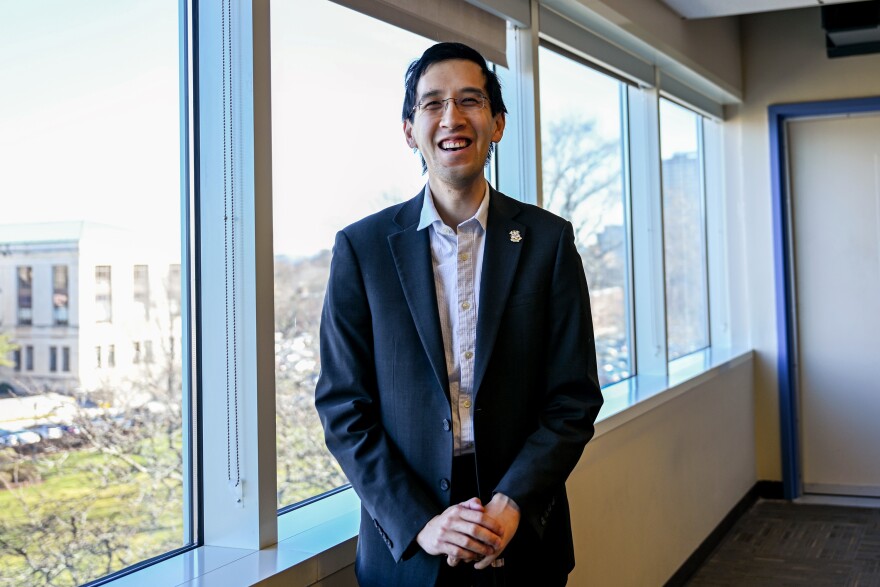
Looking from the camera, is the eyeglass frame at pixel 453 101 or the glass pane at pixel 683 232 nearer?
the eyeglass frame at pixel 453 101

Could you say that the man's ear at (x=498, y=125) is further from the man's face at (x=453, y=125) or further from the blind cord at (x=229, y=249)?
the blind cord at (x=229, y=249)

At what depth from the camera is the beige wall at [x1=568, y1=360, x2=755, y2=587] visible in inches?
132

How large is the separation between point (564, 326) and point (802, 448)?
192 inches

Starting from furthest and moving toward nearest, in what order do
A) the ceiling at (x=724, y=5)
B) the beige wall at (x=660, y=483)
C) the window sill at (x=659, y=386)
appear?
the ceiling at (x=724, y=5) → the window sill at (x=659, y=386) → the beige wall at (x=660, y=483)

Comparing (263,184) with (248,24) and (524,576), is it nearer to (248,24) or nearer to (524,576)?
(248,24)

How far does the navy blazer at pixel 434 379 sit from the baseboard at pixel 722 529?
2720mm

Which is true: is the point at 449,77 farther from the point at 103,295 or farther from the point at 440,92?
the point at 103,295

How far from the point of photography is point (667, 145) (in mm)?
5328

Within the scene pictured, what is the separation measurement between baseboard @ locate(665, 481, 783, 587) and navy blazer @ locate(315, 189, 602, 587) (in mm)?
2720

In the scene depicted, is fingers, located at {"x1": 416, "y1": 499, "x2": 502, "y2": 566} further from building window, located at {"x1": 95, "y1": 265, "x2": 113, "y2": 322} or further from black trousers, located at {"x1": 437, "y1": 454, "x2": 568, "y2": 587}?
building window, located at {"x1": 95, "y1": 265, "x2": 113, "y2": 322}

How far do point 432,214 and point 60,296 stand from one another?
27.8 inches

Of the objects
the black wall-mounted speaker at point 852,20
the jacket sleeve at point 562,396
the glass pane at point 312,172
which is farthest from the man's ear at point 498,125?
the black wall-mounted speaker at point 852,20

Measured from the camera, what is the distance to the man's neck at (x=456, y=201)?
1.80 meters

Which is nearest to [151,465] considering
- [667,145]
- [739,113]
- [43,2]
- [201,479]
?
[201,479]
